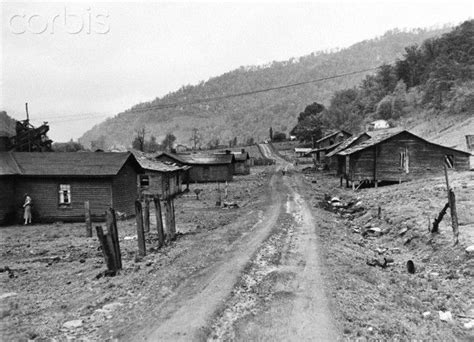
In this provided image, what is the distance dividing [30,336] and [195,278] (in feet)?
16.3

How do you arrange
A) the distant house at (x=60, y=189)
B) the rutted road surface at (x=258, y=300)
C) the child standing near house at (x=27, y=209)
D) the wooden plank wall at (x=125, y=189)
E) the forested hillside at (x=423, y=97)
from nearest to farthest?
1. the rutted road surface at (x=258, y=300)
2. the child standing near house at (x=27, y=209)
3. the distant house at (x=60, y=189)
4. the wooden plank wall at (x=125, y=189)
5. the forested hillside at (x=423, y=97)

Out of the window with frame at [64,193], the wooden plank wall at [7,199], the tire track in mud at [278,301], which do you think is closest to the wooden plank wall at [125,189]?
the window with frame at [64,193]

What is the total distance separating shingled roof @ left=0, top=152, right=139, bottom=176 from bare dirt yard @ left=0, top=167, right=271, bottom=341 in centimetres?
446

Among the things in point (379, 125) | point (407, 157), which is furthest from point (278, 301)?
point (379, 125)

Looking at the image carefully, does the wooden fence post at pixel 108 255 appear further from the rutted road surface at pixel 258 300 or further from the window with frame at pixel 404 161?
the window with frame at pixel 404 161

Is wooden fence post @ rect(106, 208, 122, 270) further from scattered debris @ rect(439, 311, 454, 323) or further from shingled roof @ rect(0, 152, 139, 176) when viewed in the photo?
shingled roof @ rect(0, 152, 139, 176)

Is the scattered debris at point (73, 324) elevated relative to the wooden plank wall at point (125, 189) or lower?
lower

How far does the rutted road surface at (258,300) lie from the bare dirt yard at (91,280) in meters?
0.55

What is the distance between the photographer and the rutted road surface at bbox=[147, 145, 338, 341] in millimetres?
8516

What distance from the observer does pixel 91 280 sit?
13.1 m

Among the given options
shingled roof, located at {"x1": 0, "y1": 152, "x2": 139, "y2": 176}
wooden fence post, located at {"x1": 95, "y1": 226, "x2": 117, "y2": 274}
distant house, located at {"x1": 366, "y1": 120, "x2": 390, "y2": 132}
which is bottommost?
wooden fence post, located at {"x1": 95, "y1": 226, "x2": 117, "y2": 274}

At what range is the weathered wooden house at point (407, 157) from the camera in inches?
1379

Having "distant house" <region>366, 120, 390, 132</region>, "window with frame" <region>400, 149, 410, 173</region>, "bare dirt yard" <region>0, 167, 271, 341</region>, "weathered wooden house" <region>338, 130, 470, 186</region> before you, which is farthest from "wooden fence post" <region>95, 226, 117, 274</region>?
"distant house" <region>366, 120, 390, 132</region>

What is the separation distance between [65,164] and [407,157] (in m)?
28.4
